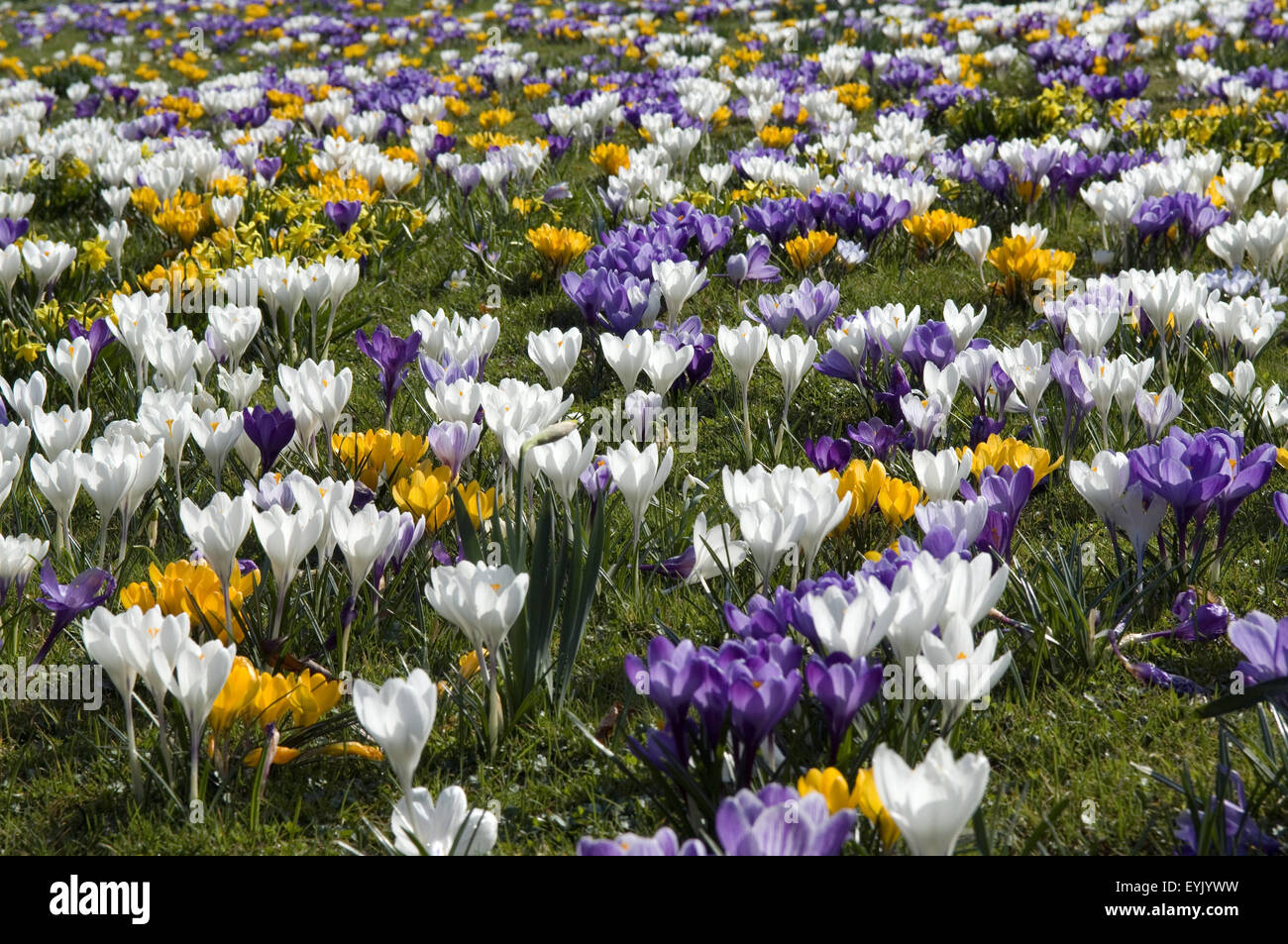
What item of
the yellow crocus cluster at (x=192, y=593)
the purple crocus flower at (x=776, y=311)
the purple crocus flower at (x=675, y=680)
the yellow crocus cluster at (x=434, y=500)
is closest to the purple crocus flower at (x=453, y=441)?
the yellow crocus cluster at (x=434, y=500)

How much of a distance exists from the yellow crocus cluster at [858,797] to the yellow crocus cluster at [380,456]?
71.5 inches

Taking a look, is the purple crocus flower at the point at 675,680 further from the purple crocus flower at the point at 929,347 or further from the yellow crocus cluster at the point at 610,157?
the yellow crocus cluster at the point at 610,157

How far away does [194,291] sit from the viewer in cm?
470

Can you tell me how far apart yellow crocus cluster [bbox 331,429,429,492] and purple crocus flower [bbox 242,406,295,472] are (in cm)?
17

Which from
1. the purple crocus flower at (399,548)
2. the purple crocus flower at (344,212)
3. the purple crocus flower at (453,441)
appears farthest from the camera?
the purple crocus flower at (344,212)

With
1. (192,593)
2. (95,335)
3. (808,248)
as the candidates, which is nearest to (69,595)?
(192,593)

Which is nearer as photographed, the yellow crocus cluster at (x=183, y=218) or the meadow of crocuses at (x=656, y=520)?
the meadow of crocuses at (x=656, y=520)

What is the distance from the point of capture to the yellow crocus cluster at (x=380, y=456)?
128 inches

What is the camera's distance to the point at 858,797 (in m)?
1.77

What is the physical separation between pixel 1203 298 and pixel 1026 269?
3.52 feet

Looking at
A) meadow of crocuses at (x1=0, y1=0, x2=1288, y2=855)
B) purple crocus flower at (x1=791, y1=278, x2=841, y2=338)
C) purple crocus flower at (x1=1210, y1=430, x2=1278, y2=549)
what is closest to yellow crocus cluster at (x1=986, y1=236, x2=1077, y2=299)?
meadow of crocuses at (x1=0, y1=0, x2=1288, y2=855)

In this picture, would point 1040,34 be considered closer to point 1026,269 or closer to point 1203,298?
point 1026,269

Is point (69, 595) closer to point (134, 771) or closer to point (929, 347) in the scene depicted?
point (134, 771)

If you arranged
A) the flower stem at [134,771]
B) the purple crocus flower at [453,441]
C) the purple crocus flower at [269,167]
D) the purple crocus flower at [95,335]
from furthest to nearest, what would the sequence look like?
the purple crocus flower at [269,167] < the purple crocus flower at [95,335] < the purple crocus flower at [453,441] < the flower stem at [134,771]
